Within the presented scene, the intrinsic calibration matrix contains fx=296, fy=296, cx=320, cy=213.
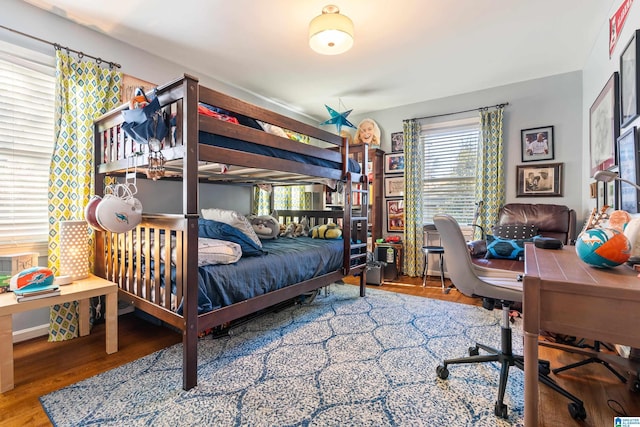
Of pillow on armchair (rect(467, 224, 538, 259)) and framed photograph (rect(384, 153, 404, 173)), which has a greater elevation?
framed photograph (rect(384, 153, 404, 173))

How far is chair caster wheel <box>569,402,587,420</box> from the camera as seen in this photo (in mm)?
1367

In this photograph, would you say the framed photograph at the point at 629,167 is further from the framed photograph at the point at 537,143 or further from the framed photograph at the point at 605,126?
the framed photograph at the point at 537,143

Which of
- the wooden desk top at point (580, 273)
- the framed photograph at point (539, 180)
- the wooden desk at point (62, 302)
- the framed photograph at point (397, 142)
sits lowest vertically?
the wooden desk at point (62, 302)

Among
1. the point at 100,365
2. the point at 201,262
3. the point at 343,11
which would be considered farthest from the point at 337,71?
the point at 100,365

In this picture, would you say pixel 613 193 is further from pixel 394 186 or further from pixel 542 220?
pixel 394 186

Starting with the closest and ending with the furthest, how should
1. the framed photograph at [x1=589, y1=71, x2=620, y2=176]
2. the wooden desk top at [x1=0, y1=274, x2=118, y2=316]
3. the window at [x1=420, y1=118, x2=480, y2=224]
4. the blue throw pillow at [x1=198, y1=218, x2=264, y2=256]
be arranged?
the wooden desk top at [x1=0, y1=274, x2=118, y2=316]
the framed photograph at [x1=589, y1=71, x2=620, y2=176]
the blue throw pillow at [x1=198, y1=218, x2=264, y2=256]
the window at [x1=420, y1=118, x2=480, y2=224]

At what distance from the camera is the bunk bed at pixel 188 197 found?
1.61 metres

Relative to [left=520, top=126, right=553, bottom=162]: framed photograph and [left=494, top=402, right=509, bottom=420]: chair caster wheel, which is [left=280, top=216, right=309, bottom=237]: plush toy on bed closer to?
[left=494, top=402, right=509, bottom=420]: chair caster wheel

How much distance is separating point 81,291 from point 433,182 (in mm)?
4183

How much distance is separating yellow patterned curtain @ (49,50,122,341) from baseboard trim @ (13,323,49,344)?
18 centimetres

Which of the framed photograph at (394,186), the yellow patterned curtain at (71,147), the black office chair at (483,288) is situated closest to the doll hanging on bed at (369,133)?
the framed photograph at (394,186)

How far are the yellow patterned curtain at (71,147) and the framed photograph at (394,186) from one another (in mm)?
3604

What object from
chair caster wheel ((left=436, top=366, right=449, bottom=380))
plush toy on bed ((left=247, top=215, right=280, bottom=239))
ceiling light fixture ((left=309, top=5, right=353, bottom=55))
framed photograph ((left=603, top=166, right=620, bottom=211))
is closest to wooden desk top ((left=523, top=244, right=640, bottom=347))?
chair caster wheel ((left=436, top=366, right=449, bottom=380))

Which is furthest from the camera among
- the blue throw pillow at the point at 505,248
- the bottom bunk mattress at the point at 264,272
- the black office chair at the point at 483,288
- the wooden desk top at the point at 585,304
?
the blue throw pillow at the point at 505,248
